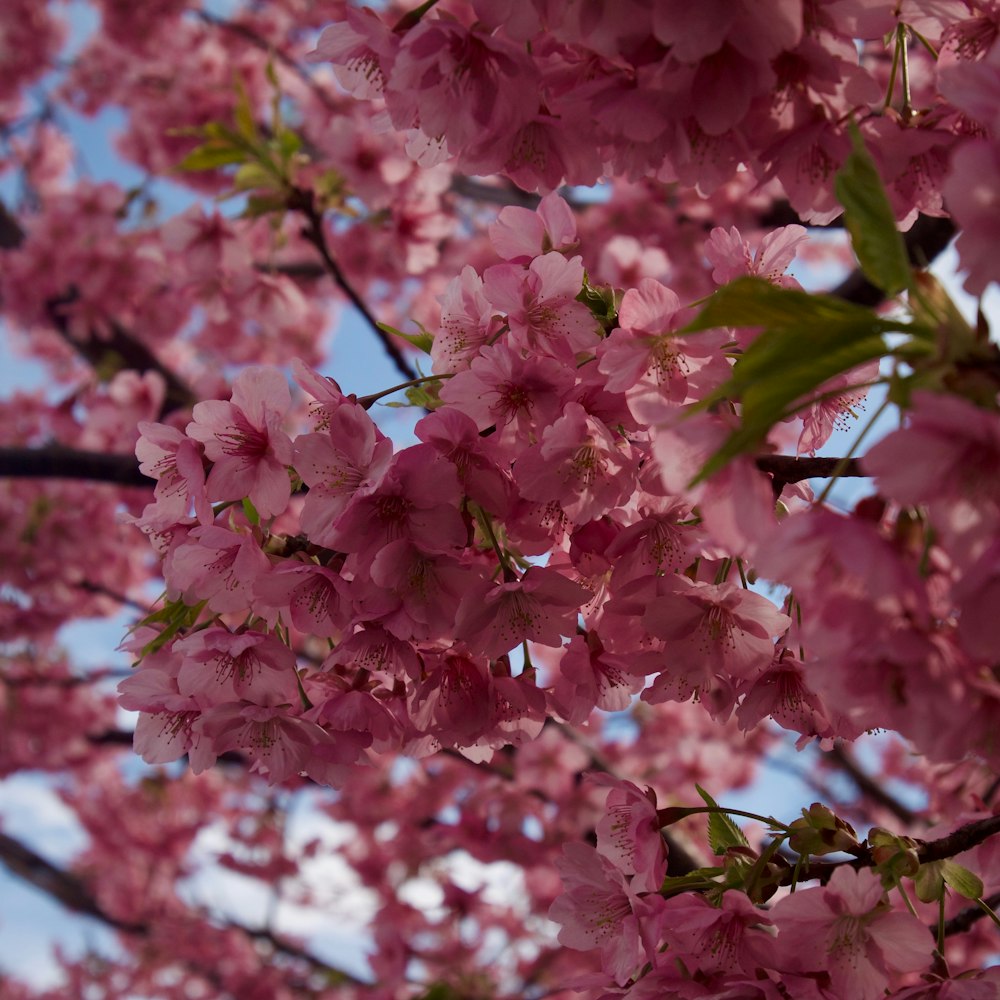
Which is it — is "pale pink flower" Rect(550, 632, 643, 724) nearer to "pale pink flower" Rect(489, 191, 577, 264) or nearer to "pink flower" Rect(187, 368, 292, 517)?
"pink flower" Rect(187, 368, 292, 517)

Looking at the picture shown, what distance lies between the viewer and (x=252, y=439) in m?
1.30

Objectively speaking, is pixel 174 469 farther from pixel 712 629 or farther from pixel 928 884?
pixel 928 884

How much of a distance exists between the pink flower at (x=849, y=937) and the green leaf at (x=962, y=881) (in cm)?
14

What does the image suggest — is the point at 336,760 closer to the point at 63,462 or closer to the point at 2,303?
the point at 63,462

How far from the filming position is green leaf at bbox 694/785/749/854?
132cm

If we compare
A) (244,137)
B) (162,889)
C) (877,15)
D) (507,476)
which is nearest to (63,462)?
(244,137)

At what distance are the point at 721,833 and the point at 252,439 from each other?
0.91m

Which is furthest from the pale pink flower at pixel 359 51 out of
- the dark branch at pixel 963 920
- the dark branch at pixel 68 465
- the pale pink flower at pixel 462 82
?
the dark branch at pixel 68 465

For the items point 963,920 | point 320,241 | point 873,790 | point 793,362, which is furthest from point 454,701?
point 873,790

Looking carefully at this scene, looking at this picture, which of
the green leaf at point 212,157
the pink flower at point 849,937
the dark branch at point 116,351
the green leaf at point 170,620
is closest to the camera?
the pink flower at point 849,937

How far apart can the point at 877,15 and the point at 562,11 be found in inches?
14.4

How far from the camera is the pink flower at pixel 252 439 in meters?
1.26

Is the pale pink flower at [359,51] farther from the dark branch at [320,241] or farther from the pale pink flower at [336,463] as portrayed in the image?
the dark branch at [320,241]

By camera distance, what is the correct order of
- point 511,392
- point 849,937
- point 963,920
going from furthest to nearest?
point 963,920 → point 511,392 → point 849,937
